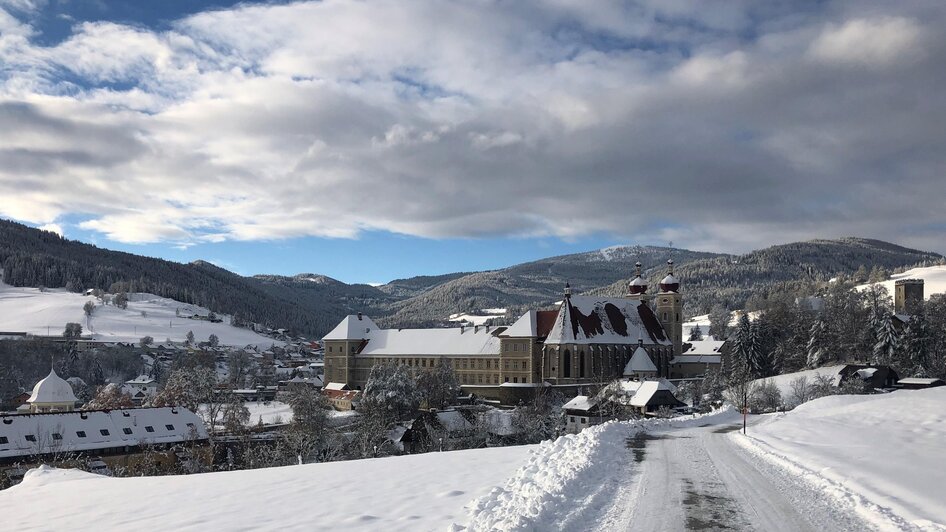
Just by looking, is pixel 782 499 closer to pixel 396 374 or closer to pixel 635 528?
pixel 635 528

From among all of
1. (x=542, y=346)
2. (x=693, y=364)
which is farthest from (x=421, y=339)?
(x=693, y=364)

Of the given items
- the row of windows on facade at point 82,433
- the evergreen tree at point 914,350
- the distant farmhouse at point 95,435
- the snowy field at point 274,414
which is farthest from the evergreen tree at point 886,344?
the row of windows on facade at point 82,433

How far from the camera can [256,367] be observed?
14075 centimetres

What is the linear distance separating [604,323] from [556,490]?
72001 mm

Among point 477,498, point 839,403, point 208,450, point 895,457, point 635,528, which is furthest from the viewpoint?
point 208,450

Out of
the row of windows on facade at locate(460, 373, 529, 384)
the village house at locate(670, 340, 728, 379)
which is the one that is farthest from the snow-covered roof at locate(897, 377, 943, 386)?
the row of windows on facade at locate(460, 373, 529, 384)

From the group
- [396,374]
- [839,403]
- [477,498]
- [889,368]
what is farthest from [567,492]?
[889,368]

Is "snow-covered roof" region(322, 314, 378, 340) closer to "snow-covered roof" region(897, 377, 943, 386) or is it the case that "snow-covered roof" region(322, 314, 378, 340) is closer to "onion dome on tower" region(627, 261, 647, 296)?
"onion dome on tower" region(627, 261, 647, 296)

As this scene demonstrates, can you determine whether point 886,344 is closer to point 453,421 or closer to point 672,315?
point 672,315

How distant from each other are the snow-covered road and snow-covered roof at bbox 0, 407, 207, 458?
4013 centimetres

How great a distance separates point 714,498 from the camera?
1444 centimetres

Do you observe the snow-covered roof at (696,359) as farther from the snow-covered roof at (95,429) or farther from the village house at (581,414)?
the snow-covered roof at (95,429)

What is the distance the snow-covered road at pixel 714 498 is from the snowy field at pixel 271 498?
3.19 meters

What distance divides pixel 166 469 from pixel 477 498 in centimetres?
3910
